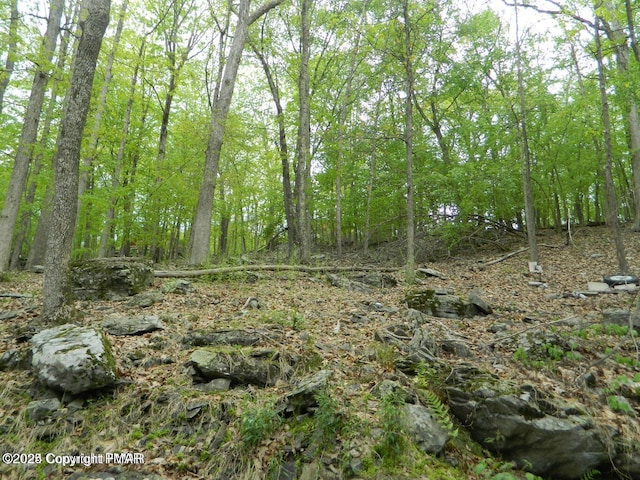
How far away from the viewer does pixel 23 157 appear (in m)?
9.83

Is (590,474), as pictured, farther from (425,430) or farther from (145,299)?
(145,299)

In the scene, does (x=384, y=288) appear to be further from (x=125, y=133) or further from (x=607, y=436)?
(x=125, y=133)

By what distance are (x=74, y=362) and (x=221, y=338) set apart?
1.60 metres

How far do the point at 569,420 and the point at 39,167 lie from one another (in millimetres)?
20073

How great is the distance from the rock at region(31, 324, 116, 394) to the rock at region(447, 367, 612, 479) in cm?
363

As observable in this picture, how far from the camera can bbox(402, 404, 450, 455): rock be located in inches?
111

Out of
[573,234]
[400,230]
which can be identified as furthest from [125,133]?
[573,234]

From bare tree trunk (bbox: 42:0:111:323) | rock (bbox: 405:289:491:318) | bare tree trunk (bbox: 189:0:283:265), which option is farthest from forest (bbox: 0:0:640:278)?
bare tree trunk (bbox: 42:0:111:323)

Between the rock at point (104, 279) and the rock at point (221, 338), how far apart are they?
9.88ft

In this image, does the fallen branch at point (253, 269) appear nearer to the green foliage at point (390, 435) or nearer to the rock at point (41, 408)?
the rock at point (41, 408)

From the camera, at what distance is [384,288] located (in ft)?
29.7

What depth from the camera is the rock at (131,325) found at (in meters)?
4.80

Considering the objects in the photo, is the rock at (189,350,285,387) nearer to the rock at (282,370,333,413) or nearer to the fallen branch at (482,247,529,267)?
the rock at (282,370,333,413)

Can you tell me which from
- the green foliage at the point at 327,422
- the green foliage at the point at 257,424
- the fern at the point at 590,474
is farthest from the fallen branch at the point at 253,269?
the fern at the point at 590,474
